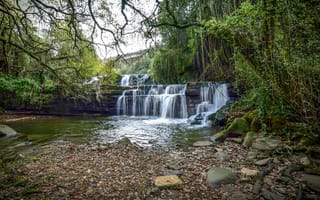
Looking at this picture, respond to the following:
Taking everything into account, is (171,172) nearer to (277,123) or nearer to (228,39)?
A: (277,123)

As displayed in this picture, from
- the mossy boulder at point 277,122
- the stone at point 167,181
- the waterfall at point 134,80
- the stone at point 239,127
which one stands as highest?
the waterfall at point 134,80

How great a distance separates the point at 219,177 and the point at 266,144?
5.76 ft

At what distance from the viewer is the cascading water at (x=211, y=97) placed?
10500mm

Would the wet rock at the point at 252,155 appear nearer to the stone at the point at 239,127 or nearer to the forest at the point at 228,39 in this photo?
the forest at the point at 228,39

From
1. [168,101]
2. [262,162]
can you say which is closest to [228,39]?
[262,162]

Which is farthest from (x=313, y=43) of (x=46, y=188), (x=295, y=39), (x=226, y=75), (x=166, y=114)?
(x=166, y=114)

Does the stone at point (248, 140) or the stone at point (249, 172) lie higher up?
the stone at point (248, 140)

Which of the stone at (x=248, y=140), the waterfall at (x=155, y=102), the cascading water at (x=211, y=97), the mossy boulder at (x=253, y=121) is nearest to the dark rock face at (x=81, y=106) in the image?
the waterfall at (x=155, y=102)

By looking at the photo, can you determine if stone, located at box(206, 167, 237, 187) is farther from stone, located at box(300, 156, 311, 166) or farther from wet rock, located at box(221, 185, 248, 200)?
stone, located at box(300, 156, 311, 166)

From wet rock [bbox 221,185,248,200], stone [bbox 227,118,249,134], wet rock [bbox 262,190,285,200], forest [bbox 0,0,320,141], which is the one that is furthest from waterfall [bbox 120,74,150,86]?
wet rock [bbox 262,190,285,200]

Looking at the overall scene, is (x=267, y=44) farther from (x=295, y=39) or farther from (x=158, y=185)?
(x=158, y=185)

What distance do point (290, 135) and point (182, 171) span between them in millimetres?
2505

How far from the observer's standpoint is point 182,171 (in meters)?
3.37

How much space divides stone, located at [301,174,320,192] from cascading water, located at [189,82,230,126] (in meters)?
7.63
